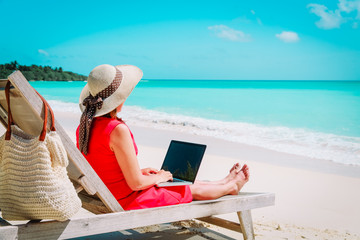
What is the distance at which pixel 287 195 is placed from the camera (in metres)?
5.66

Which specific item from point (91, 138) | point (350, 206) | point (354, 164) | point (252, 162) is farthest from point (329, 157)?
point (91, 138)

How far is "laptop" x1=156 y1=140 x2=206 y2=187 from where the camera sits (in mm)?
3332

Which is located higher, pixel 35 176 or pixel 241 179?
pixel 241 179

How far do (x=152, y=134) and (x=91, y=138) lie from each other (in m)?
9.04

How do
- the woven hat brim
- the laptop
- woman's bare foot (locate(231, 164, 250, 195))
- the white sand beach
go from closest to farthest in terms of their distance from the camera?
1. the woven hat brim
2. the laptop
3. woman's bare foot (locate(231, 164, 250, 195))
4. the white sand beach

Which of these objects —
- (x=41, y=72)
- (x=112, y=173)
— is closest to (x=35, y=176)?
(x=112, y=173)

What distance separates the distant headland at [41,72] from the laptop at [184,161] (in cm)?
6616

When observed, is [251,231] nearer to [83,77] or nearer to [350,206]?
[350,206]

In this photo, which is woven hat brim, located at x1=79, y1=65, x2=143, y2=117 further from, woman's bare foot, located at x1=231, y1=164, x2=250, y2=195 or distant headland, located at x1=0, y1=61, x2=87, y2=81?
distant headland, located at x1=0, y1=61, x2=87, y2=81

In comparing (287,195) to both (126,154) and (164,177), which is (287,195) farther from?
(126,154)

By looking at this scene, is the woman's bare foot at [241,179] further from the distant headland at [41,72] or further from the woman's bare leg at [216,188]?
the distant headland at [41,72]

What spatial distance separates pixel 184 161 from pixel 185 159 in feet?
0.06

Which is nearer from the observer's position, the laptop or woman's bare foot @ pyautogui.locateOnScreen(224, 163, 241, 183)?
the laptop

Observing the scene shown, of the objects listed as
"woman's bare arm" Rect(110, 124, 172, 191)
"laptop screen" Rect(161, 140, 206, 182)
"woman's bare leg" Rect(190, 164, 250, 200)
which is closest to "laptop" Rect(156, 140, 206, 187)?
"laptop screen" Rect(161, 140, 206, 182)
